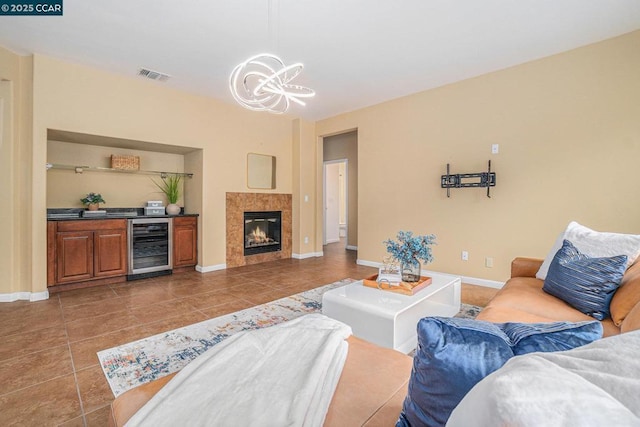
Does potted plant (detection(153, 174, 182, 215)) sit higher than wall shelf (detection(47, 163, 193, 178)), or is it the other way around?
wall shelf (detection(47, 163, 193, 178))

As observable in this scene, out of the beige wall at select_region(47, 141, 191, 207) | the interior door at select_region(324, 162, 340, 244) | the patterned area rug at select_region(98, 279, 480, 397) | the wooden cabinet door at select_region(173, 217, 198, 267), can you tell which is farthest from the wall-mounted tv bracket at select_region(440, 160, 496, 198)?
the interior door at select_region(324, 162, 340, 244)

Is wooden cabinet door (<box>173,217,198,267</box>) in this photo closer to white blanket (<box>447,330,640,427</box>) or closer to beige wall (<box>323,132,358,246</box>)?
beige wall (<box>323,132,358,246</box>)

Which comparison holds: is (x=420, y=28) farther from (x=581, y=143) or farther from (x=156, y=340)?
(x=156, y=340)

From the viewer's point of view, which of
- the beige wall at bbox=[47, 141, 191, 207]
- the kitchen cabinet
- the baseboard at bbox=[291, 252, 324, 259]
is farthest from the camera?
the baseboard at bbox=[291, 252, 324, 259]

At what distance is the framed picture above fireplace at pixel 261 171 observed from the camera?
18.5ft

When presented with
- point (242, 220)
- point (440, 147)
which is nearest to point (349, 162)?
point (440, 147)

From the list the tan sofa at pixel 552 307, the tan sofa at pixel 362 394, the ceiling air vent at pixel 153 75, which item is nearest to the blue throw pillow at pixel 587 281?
the tan sofa at pixel 552 307

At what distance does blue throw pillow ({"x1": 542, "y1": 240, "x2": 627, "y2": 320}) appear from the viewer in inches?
71.0

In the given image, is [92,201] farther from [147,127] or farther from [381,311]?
[381,311]

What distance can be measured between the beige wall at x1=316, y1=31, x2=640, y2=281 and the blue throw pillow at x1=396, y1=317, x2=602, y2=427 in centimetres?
360

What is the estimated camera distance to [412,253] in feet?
8.58

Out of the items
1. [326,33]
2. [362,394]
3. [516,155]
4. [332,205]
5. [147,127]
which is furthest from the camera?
[332,205]

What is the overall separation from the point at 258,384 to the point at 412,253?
1892 mm

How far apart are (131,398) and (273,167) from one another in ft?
17.2
